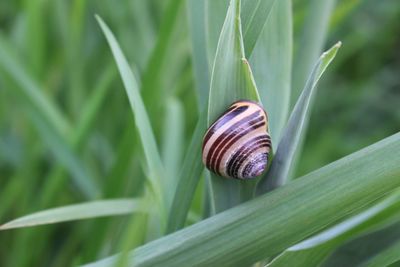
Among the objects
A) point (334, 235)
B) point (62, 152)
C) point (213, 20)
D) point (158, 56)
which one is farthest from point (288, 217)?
point (62, 152)

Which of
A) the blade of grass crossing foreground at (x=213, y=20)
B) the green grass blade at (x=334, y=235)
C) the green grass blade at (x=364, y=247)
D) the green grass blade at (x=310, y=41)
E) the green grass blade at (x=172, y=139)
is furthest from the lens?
the green grass blade at (x=172, y=139)

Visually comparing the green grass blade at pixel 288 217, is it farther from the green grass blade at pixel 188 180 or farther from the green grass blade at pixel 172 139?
the green grass blade at pixel 172 139

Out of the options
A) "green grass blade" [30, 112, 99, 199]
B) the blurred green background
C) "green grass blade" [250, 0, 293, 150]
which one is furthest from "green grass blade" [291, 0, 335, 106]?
"green grass blade" [30, 112, 99, 199]

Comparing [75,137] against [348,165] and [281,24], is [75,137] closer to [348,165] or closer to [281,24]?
[281,24]

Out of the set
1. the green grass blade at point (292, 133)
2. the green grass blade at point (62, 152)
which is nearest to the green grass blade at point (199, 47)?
the green grass blade at point (292, 133)

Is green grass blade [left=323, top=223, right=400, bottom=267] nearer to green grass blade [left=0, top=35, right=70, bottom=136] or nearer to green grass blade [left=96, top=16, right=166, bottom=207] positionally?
green grass blade [left=96, top=16, right=166, bottom=207]
